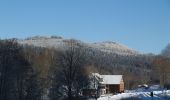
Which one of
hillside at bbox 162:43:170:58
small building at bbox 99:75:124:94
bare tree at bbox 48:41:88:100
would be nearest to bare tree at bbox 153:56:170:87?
hillside at bbox 162:43:170:58


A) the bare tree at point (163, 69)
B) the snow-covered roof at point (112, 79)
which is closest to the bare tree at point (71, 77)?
the snow-covered roof at point (112, 79)

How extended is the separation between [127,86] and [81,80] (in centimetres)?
11530

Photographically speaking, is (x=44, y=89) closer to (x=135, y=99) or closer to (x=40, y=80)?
(x=40, y=80)

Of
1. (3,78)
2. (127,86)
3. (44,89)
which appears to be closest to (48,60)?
(44,89)

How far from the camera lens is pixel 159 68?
164 m

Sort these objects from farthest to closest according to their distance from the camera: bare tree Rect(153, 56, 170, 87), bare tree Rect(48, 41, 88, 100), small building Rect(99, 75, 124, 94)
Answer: bare tree Rect(153, 56, 170, 87)
small building Rect(99, 75, 124, 94)
bare tree Rect(48, 41, 88, 100)

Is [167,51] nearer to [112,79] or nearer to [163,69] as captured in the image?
[163,69]

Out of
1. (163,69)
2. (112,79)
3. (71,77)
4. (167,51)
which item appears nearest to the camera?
(71,77)

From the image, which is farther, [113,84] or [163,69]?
[163,69]

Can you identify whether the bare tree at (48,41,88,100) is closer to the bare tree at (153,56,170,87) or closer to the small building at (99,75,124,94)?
the small building at (99,75,124,94)

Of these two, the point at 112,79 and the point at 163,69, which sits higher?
the point at 163,69

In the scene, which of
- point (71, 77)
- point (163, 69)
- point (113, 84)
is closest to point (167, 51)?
point (163, 69)

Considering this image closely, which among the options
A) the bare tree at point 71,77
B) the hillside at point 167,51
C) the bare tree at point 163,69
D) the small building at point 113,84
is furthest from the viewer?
the bare tree at point 163,69

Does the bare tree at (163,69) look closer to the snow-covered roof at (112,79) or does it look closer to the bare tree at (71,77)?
the snow-covered roof at (112,79)
